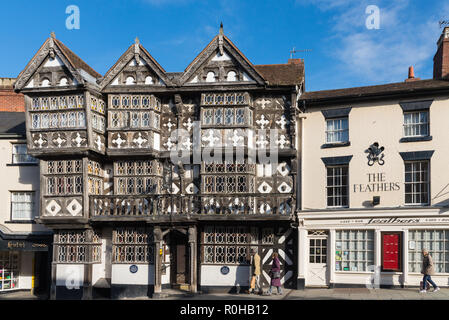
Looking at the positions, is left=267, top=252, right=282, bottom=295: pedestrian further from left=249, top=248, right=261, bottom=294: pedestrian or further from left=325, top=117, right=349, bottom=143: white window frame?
left=325, top=117, right=349, bottom=143: white window frame

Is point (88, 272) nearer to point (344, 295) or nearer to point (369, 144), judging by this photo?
point (344, 295)

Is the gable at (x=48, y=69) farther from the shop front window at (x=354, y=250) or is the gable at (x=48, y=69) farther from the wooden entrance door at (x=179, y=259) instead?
the shop front window at (x=354, y=250)

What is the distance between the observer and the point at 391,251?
22859 mm

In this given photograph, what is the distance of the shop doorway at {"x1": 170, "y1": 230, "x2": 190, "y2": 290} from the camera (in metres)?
25.1

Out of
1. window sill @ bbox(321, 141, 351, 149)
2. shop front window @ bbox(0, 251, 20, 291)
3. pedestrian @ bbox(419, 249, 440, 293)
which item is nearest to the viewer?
pedestrian @ bbox(419, 249, 440, 293)

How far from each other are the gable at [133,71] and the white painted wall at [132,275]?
7.64m

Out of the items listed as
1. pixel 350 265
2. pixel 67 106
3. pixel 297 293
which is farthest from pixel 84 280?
A: pixel 350 265

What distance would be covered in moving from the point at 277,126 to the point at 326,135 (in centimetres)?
206

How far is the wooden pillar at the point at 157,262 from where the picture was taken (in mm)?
23766

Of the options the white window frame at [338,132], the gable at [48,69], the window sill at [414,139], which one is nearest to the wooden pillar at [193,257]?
the white window frame at [338,132]

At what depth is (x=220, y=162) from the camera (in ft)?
80.5

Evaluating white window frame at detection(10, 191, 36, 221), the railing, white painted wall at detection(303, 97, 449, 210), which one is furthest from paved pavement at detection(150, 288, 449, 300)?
white window frame at detection(10, 191, 36, 221)

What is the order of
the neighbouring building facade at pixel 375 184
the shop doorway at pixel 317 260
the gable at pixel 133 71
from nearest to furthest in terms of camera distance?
1. the neighbouring building facade at pixel 375 184
2. the shop doorway at pixel 317 260
3. the gable at pixel 133 71

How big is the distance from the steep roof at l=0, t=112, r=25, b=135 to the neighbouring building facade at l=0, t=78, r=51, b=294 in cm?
5
